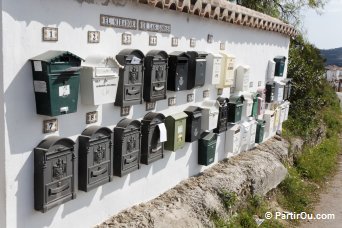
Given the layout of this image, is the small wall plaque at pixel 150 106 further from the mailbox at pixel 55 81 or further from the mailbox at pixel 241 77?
the mailbox at pixel 241 77

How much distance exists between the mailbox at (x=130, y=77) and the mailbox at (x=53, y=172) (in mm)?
870

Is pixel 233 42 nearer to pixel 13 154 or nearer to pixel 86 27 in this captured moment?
pixel 86 27

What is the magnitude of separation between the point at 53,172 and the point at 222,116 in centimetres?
371

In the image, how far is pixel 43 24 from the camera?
3.48 meters

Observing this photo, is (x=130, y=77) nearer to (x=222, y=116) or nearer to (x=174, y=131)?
(x=174, y=131)

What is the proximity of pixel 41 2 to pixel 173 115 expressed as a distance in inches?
97.3

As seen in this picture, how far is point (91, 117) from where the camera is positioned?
420cm

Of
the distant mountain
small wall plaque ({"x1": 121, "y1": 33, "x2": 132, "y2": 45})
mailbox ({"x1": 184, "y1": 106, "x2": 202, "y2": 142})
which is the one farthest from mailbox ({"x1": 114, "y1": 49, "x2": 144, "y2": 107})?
the distant mountain

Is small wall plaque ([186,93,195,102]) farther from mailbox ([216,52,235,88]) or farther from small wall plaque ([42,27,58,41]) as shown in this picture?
small wall plaque ([42,27,58,41])

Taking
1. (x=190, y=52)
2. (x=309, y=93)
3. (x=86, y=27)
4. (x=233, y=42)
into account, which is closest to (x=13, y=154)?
(x=86, y=27)

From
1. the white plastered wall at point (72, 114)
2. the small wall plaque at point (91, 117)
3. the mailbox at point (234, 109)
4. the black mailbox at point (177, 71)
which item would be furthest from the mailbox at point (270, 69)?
the small wall plaque at point (91, 117)

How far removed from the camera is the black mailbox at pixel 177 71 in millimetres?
5319

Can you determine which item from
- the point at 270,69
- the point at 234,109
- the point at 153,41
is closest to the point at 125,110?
the point at 153,41

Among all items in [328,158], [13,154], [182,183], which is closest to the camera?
[13,154]
